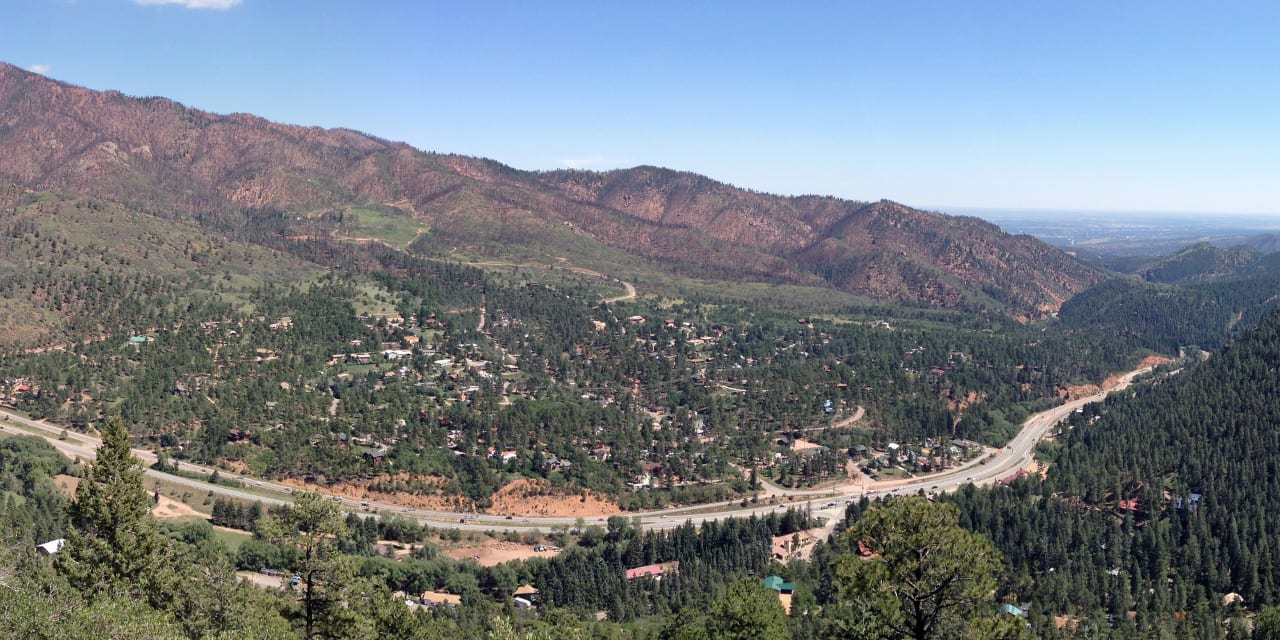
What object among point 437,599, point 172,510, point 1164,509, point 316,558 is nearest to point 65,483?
point 172,510

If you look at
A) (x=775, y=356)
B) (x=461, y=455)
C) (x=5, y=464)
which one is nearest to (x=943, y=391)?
(x=775, y=356)

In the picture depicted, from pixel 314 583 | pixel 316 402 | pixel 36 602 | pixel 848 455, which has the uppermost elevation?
pixel 36 602

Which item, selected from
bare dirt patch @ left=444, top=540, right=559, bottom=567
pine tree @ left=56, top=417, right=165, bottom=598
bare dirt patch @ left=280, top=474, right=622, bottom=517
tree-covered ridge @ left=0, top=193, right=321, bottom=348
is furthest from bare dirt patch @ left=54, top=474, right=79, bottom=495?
pine tree @ left=56, top=417, right=165, bottom=598

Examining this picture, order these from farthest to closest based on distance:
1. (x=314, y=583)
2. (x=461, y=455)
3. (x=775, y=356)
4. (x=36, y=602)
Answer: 1. (x=775, y=356)
2. (x=461, y=455)
3. (x=314, y=583)
4. (x=36, y=602)

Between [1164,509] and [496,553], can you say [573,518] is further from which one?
[1164,509]

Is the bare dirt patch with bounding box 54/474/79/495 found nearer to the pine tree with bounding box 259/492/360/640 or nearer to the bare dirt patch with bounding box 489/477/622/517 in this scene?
the bare dirt patch with bounding box 489/477/622/517

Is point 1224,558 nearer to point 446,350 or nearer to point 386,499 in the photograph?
point 386,499

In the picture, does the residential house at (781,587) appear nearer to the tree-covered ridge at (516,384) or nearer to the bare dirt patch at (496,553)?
the bare dirt patch at (496,553)
